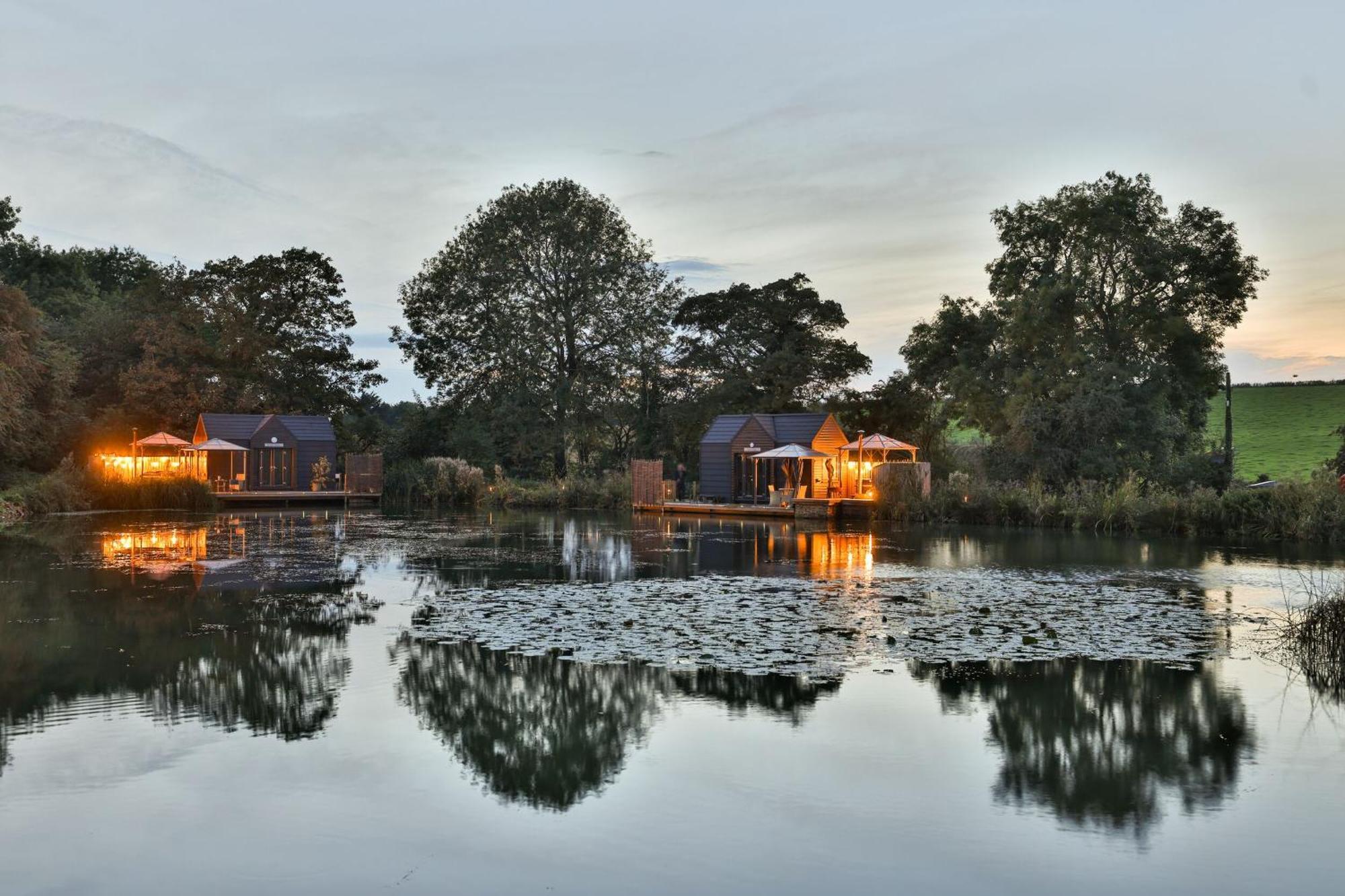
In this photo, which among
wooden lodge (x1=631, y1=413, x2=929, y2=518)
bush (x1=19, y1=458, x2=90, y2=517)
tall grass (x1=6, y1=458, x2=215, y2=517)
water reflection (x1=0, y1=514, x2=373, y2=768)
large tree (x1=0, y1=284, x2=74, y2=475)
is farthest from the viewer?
wooden lodge (x1=631, y1=413, x2=929, y2=518)

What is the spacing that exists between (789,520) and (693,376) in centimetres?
1689

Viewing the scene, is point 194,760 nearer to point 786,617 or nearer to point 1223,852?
point 1223,852

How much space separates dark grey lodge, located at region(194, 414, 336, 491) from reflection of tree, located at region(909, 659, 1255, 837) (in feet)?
129

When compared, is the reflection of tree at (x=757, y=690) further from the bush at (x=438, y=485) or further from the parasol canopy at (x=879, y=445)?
the bush at (x=438, y=485)

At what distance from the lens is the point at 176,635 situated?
36.9 ft

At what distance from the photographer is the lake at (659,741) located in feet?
17.7

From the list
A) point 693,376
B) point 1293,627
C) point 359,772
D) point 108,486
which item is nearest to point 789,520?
point 693,376

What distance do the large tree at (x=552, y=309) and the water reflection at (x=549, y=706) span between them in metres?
37.6

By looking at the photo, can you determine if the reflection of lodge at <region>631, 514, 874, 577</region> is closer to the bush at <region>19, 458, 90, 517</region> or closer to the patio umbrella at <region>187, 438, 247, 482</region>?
the bush at <region>19, 458, 90, 517</region>

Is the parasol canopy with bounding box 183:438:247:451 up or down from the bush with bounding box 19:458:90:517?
up

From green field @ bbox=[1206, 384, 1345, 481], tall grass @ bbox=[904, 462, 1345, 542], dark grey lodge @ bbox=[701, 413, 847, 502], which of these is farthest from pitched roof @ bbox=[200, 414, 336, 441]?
green field @ bbox=[1206, 384, 1345, 481]

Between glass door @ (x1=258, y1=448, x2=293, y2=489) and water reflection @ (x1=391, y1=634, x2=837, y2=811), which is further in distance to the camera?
glass door @ (x1=258, y1=448, x2=293, y2=489)

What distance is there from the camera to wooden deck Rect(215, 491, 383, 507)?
134ft

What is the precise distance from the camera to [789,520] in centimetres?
3350
